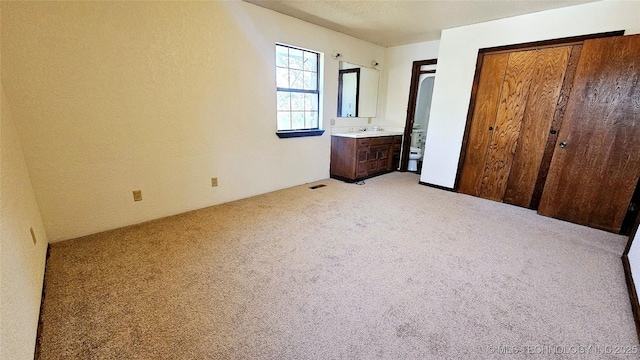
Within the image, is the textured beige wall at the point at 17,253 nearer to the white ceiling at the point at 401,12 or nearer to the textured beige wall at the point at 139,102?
the textured beige wall at the point at 139,102

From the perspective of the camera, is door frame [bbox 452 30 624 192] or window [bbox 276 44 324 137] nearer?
door frame [bbox 452 30 624 192]

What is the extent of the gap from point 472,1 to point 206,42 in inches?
111

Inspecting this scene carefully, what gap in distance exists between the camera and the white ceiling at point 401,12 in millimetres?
2840

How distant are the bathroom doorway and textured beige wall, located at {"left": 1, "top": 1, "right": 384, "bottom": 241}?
223cm

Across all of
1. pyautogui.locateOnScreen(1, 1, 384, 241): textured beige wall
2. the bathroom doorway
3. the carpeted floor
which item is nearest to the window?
pyautogui.locateOnScreen(1, 1, 384, 241): textured beige wall

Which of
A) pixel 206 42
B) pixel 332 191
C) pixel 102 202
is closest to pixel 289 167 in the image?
pixel 332 191

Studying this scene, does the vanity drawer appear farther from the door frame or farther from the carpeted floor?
the carpeted floor

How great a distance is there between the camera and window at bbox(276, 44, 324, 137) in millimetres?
3592

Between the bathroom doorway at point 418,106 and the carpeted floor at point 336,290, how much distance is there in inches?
97.7

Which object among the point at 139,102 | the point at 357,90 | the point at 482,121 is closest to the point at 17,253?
the point at 139,102

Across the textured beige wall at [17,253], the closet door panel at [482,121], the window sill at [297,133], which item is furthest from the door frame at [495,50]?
the textured beige wall at [17,253]

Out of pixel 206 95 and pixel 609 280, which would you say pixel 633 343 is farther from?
pixel 206 95

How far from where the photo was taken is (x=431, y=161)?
416 centimetres

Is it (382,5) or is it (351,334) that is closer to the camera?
(351,334)
